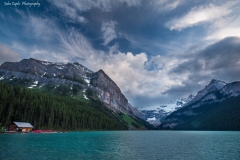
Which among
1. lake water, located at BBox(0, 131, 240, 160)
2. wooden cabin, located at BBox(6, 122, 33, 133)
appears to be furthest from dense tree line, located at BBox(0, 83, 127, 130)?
lake water, located at BBox(0, 131, 240, 160)

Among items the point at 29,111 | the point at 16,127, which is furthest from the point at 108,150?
the point at 29,111

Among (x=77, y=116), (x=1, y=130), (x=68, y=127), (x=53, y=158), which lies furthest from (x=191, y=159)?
(x=77, y=116)

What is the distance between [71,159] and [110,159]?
771 cm

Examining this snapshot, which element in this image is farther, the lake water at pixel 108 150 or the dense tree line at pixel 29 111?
the dense tree line at pixel 29 111

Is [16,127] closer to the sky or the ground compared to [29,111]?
closer to the ground

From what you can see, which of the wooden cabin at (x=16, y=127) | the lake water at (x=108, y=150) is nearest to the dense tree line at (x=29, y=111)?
the wooden cabin at (x=16, y=127)

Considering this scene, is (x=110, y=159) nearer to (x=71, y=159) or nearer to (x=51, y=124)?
(x=71, y=159)

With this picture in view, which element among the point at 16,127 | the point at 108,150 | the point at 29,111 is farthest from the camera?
the point at 29,111

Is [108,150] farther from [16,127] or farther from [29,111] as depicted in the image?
[29,111]

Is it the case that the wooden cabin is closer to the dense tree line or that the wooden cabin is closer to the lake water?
the dense tree line

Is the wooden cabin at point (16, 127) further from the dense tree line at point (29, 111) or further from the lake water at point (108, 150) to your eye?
the lake water at point (108, 150)

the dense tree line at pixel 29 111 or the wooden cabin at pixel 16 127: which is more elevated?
the dense tree line at pixel 29 111

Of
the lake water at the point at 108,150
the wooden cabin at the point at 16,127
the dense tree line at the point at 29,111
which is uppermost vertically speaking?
the dense tree line at the point at 29,111

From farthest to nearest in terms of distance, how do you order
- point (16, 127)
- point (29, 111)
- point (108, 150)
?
1. point (29, 111)
2. point (16, 127)
3. point (108, 150)
